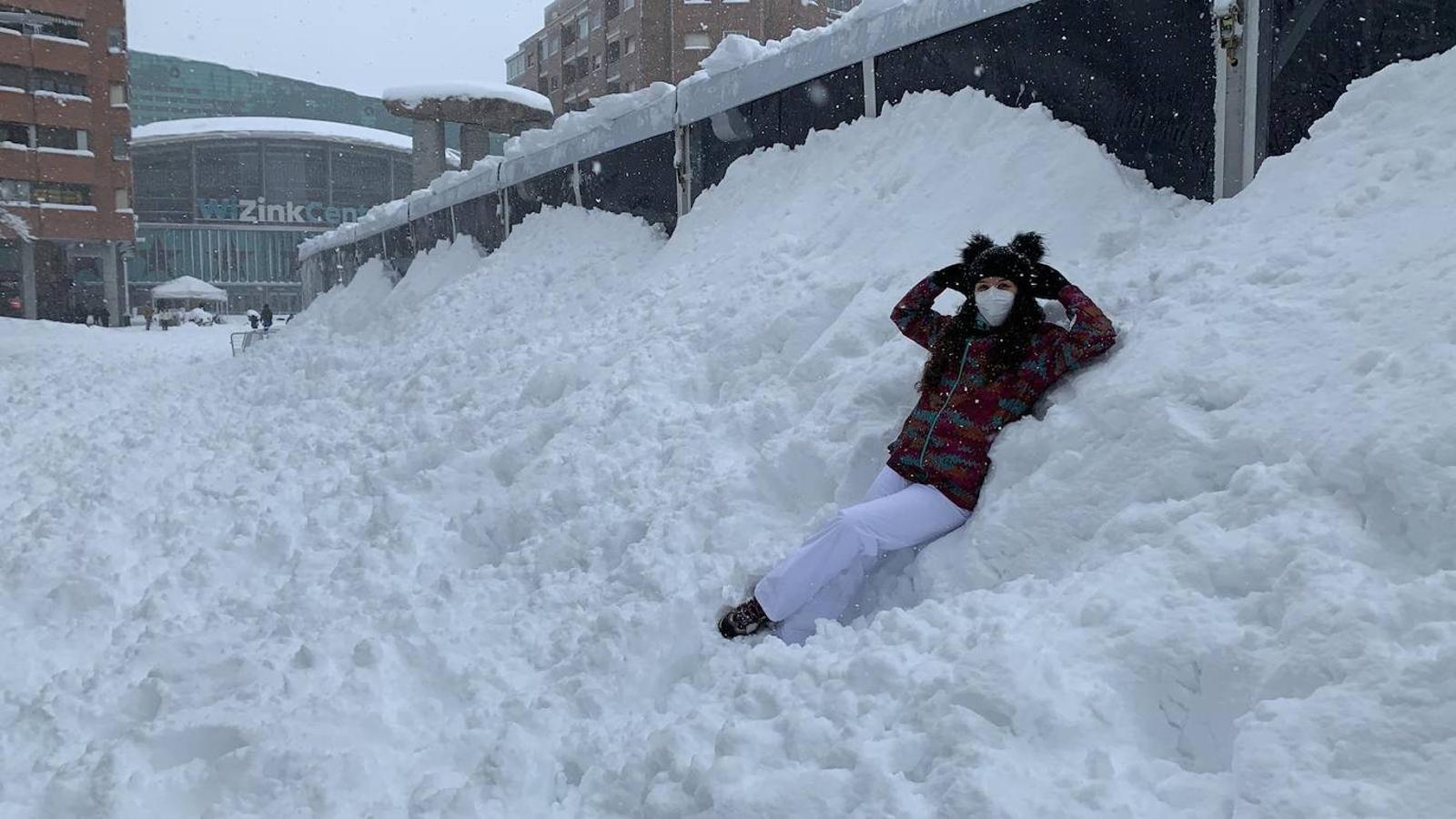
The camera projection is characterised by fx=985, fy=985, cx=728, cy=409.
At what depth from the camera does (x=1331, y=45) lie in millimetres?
4816

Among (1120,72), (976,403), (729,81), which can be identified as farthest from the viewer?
(729,81)

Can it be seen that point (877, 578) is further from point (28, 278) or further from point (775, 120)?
point (28, 278)

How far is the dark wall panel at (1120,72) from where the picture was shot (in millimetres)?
5336

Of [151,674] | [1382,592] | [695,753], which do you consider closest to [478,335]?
[151,674]

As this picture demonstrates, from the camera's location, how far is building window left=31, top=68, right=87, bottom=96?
39.5 m

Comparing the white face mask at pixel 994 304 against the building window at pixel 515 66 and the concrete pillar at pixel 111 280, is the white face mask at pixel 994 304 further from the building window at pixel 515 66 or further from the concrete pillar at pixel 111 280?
the building window at pixel 515 66

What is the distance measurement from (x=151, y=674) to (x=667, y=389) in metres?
3.09

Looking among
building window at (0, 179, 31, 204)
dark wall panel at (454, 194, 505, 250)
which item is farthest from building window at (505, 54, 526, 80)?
dark wall panel at (454, 194, 505, 250)

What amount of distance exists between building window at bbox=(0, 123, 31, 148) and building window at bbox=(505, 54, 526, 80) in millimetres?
27601

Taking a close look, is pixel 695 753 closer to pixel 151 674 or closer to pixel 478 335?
pixel 151 674

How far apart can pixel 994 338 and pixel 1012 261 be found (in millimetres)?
335

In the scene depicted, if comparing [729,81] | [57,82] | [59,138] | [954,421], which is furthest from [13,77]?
[954,421]

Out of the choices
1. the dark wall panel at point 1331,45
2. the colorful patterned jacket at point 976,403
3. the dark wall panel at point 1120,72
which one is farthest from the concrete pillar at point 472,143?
the colorful patterned jacket at point 976,403

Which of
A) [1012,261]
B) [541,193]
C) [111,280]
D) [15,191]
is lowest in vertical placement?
[1012,261]
